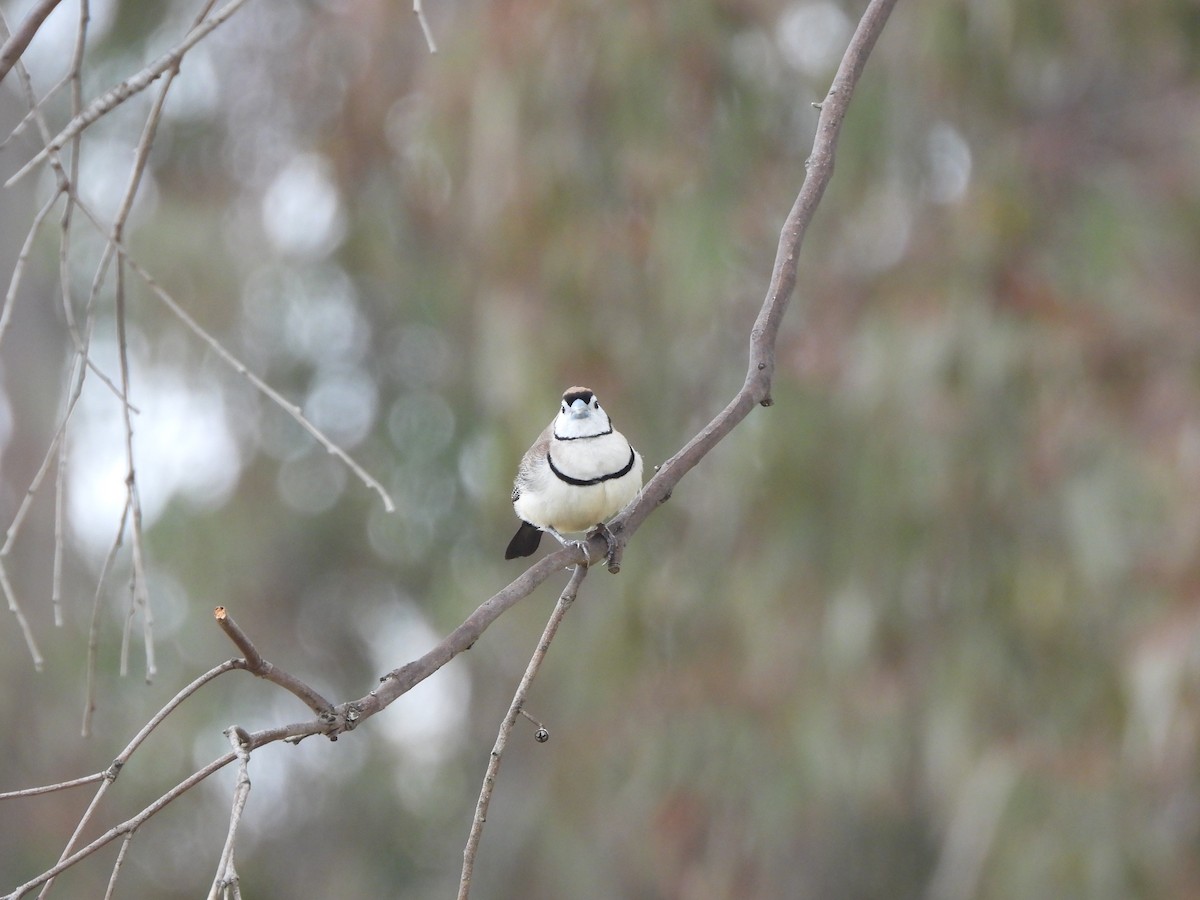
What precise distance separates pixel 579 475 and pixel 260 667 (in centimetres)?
109

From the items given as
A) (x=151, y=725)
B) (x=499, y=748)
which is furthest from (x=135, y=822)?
(x=499, y=748)

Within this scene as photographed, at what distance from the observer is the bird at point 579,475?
2.20 m

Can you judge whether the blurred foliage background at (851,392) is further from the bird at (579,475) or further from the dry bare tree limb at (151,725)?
the dry bare tree limb at (151,725)

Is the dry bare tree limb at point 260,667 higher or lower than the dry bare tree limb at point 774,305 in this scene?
lower

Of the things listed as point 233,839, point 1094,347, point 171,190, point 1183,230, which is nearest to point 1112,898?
point 1094,347

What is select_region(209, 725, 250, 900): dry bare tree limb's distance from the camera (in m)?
1.06

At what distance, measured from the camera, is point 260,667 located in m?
1.16

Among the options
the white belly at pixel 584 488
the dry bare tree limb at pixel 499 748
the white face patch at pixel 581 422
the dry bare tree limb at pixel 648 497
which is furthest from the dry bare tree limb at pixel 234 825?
the white face patch at pixel 581 422

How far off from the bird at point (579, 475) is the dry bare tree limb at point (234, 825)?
0.99m

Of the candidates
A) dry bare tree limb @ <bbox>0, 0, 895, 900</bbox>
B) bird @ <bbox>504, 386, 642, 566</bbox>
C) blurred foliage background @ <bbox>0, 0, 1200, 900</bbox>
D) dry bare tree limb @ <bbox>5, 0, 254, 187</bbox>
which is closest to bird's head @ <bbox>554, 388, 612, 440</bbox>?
bird @ <bbox>504, 386, 642, 566</bbox>

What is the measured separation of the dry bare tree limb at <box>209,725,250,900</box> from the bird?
39.1 inches

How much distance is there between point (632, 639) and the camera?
4.89 m

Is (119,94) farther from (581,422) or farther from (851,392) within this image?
(851,392)

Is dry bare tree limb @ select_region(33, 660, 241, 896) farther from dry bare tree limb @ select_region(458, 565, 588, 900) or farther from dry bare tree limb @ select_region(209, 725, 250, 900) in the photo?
dry bare tree limb @ select_region(458, 565, 588, 900)
